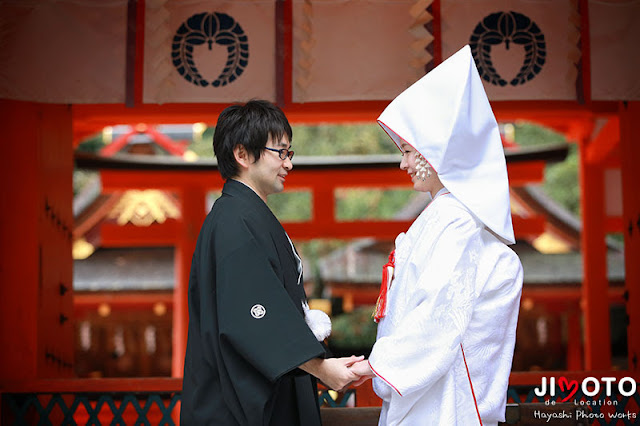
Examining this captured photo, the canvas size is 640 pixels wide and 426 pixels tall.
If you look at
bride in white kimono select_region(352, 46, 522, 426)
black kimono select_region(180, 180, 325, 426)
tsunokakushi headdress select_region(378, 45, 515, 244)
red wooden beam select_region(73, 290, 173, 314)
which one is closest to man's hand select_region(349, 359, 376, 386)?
bride in white kimono select_region(352, 46, 522, 426)

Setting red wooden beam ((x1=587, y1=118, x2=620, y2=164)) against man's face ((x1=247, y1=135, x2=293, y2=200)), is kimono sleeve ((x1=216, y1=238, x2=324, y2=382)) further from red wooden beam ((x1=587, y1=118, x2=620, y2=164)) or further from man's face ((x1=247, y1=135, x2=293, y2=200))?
red wooden beam ((x1=587, y1=118, x2=620, y2=164))

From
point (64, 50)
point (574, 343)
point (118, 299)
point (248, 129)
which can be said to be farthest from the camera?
point (574, 343)

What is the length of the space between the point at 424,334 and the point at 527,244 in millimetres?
11693

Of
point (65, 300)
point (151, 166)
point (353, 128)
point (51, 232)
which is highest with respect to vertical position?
point (353, 128)

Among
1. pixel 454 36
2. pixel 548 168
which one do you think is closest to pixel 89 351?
pixel 454 36

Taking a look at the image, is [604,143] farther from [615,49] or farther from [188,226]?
[188,226]

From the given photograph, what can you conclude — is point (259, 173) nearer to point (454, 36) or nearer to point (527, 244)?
point (454, 36)

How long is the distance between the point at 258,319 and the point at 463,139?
40.6 inches

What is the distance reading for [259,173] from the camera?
310 cm

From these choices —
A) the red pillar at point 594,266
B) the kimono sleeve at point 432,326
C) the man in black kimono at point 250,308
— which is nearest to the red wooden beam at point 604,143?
the red pillar at point 594,266

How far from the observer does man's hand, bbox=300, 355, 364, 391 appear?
2.92 meters

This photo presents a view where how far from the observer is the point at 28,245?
17.2ft

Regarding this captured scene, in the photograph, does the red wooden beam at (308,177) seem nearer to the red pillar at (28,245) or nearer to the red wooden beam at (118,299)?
the red wooden beam at (118,299)

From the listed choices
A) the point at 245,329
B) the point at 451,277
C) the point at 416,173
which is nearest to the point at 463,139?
the point at 416,173
